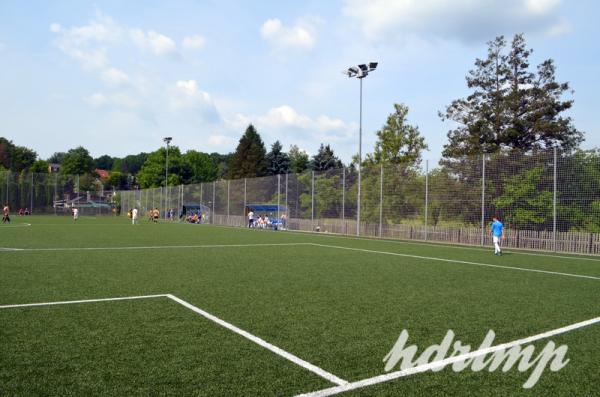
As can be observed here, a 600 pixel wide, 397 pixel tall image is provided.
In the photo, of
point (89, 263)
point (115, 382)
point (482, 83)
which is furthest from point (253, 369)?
point (482, 83)

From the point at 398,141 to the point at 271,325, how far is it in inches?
1361

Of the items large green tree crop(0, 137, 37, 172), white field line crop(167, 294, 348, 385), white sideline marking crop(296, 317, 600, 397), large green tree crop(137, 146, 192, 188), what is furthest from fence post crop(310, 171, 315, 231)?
large green tree crop(0, 137, 37, 172)

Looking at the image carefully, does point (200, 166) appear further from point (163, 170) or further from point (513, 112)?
point (513, 112)

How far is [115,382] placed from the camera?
4023 mm

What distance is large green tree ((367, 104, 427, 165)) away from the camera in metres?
39.0

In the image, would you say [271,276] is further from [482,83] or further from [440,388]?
[482,83]

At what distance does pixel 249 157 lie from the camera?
76.9 meters

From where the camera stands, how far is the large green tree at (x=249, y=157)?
76206 millimetres

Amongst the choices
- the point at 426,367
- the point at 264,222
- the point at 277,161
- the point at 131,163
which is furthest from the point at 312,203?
the point at 131,163

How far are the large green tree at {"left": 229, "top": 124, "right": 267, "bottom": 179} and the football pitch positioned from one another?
211 ft

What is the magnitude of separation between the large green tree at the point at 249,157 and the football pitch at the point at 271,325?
64297 mm

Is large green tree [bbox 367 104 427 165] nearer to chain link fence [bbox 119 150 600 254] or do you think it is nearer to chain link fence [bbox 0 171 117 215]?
chain link fence [bbox 119 150 600 254]

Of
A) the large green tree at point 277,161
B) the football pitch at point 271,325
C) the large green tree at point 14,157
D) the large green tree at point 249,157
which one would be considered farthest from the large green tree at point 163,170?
the football pitch at point 271,325

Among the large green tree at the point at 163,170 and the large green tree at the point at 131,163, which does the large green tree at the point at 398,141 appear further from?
the large green tree at the point at 131,163
